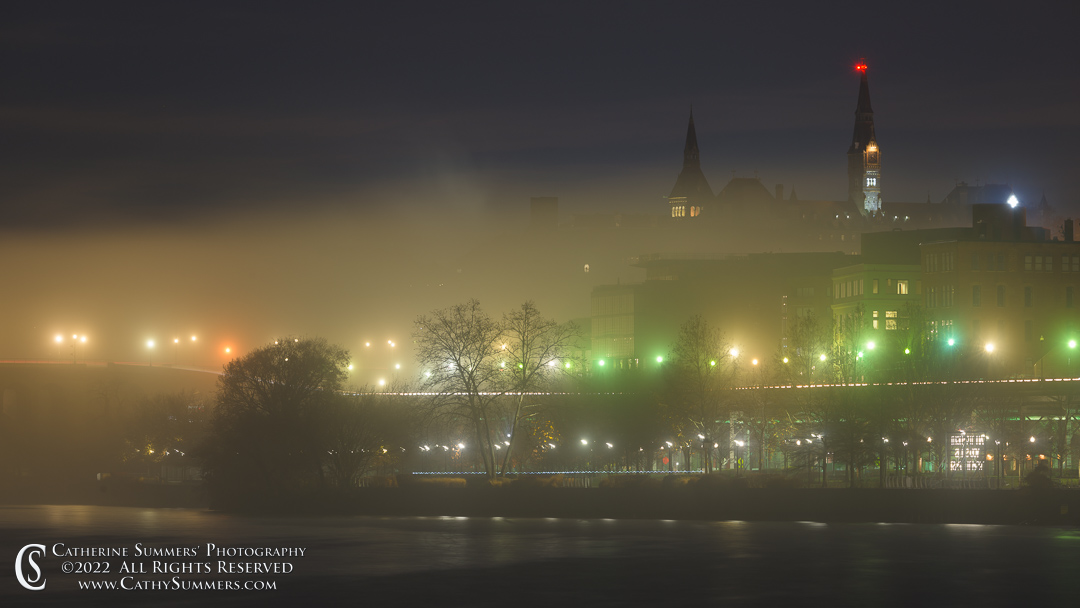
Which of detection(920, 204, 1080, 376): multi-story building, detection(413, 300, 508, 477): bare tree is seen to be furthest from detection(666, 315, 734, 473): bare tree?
detection(920, 204, 1080, 376): multi-story building

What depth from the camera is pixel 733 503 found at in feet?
272

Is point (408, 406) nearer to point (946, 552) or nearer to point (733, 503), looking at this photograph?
point (733, 503)

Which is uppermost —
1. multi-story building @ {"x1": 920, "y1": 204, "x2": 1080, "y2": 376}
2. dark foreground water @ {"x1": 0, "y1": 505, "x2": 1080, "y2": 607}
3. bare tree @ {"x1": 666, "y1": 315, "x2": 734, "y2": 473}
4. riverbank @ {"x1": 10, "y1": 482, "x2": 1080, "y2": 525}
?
multi-story building @ {"x1": 920, "y1": 204, "x2": 1080, "y2": 376}

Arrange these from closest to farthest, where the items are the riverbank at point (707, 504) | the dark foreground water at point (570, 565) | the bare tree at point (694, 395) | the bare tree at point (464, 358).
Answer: the dark foreground water at point (570, 565) → the riverbank at point (707, 504) → the bare tree at point (464, 358) → the bare tree at point (694, 395)

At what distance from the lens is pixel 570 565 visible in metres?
57.2

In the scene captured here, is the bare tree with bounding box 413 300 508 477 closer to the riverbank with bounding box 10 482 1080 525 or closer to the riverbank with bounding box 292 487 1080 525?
the riverbank with bounding box 10 482 1080 525

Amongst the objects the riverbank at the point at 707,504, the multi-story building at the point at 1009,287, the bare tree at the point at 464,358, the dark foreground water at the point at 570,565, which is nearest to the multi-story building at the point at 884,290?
the multi-story building at the point at 1009,287

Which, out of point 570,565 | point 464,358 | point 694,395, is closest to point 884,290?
point 694,395

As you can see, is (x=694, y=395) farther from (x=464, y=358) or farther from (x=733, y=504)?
(x=733, y=504)

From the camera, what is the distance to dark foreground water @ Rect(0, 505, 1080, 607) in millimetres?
48594

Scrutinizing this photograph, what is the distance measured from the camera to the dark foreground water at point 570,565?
48.6m

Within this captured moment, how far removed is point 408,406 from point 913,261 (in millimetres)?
98635

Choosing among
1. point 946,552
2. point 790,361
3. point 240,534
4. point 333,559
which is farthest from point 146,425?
point 946,552

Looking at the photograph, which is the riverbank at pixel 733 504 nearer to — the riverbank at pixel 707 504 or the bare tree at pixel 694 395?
the riverbank at pixel 707 504
